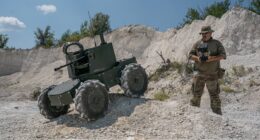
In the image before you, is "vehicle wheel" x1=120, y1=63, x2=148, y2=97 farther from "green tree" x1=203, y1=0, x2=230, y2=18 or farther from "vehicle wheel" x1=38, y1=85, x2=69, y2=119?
"green tree" x1=203, y1=0, x2=230, y2=18

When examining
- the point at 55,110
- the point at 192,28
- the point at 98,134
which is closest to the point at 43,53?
the point at 192,28

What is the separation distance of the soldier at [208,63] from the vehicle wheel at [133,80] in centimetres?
149

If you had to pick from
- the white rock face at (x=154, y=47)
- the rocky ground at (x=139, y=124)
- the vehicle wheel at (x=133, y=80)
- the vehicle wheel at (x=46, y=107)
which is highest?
the white rock face at (x=154, y=47)

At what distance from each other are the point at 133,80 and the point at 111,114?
1293 millimetres

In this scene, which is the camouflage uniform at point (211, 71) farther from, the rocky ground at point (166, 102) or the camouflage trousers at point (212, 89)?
the rocky ground at point (166, 102)

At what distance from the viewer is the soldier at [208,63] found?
9.04 m

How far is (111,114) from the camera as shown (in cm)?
914

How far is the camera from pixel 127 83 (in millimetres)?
9914

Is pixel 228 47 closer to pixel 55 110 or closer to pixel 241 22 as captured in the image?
pixel 241 22

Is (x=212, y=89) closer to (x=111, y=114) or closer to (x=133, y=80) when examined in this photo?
(x=133, y=80)

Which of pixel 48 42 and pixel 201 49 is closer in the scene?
pixel 201 49

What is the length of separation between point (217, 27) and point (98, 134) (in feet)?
47.2

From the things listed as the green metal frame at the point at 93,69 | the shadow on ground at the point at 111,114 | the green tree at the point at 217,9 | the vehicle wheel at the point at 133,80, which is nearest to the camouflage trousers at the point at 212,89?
the shadow on ground at the point at 111,114

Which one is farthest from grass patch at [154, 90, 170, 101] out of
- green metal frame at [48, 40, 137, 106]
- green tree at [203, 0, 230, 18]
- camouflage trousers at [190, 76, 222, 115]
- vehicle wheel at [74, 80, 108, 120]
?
green tree at [203, 0, 230, 18]
